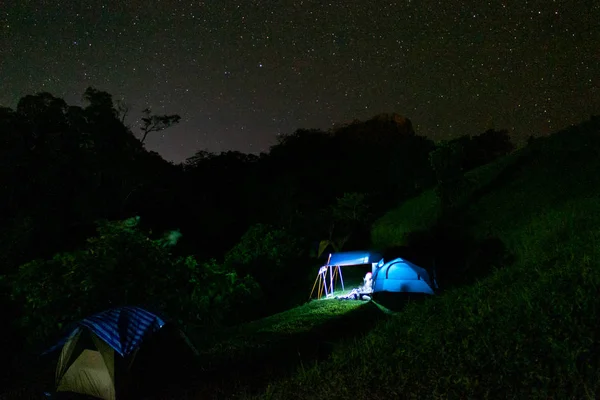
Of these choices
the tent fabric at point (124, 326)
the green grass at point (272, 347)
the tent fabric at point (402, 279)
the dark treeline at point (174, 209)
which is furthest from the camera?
the tent fabric at point (402, 279)

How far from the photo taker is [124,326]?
22.0 feet

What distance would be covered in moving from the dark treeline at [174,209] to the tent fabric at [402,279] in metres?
4.09

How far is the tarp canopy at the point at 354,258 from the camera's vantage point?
15.6 meters

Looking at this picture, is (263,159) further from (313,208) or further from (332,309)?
(332,309)

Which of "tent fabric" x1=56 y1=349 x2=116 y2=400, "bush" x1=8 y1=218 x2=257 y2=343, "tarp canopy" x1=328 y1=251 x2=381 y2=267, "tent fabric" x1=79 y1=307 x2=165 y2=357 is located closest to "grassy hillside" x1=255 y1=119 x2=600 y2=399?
"tent fabric" x1=79 y1=307 x2=165 y2=357

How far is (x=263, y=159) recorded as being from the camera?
1626 inches

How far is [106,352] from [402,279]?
9530 millimetres

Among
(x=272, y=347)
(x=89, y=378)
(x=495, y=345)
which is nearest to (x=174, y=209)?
(x=272, y=347)

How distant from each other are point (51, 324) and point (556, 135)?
26.1 m

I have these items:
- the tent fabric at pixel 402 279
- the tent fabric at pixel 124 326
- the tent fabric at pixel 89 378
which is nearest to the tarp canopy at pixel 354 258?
the tent fabric at pixel 402 279

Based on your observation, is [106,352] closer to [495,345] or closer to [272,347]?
[272,347]

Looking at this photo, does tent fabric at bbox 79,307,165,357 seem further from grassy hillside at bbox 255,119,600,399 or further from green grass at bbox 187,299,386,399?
grassy hillside at bbox 255,119,600,399

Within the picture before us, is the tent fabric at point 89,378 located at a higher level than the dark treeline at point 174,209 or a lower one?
lower

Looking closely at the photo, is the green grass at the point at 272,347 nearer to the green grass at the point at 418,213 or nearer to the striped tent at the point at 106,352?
the striped tent at the point at 106,352
